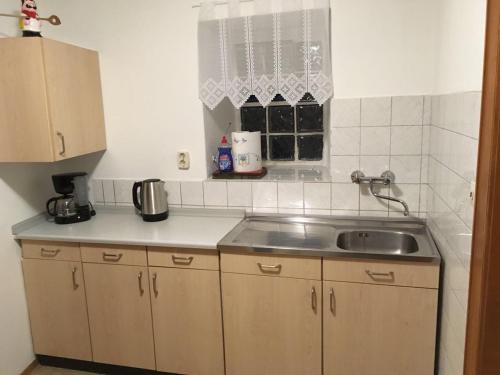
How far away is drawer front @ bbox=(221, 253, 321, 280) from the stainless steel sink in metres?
0.04

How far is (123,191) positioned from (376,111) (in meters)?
1.56

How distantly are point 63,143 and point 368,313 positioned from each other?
1.73 metres

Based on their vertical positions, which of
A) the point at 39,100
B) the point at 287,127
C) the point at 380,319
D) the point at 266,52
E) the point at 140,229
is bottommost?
the point at 380,319

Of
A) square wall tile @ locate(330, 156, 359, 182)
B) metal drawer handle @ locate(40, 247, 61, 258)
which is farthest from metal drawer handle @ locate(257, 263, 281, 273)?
metal drawer handle @ locate(40, 247, 61, 258)

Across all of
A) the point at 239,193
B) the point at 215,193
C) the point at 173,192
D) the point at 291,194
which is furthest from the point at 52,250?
the point at 291,194

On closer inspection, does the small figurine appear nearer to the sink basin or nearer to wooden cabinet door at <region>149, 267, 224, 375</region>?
wooden cabinet door at <region>149, 267, 224, 375</region>

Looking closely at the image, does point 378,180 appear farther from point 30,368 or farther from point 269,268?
point 30,368

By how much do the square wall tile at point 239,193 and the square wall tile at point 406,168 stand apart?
2.60ft

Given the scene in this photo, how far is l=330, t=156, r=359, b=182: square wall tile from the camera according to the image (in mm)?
2238

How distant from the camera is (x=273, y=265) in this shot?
195cm

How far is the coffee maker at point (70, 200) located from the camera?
2.41 metres

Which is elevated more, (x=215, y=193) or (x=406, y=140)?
(x=406, y=140)

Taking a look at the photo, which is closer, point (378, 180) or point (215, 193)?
point (378, 180)

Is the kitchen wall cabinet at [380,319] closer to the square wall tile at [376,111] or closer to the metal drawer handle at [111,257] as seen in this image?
the square wall tile at [376,111]
